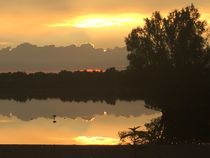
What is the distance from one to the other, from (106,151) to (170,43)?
18581mm

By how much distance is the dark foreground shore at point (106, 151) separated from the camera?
26.7 feet

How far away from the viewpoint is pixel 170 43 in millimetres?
26281

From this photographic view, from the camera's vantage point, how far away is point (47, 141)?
3073cm

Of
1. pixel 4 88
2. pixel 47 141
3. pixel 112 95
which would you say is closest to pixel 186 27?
pixel 47 141

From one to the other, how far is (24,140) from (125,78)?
→ 357 inches

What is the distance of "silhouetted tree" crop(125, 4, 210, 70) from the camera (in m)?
25.1

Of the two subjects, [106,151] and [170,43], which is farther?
[170,43]

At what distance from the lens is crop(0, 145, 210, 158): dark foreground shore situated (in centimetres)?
812

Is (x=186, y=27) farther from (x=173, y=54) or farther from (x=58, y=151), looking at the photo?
(x=58, y=151)

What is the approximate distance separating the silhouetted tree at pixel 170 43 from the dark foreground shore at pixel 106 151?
615 inches

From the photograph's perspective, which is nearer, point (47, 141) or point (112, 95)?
point (47, 141)

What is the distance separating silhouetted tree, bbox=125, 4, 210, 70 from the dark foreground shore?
15.6m

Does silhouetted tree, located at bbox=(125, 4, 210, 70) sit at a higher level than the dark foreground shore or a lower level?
higher

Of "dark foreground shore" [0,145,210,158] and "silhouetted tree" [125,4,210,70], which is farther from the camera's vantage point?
"silhouetted tree" [125,4,210,70]
